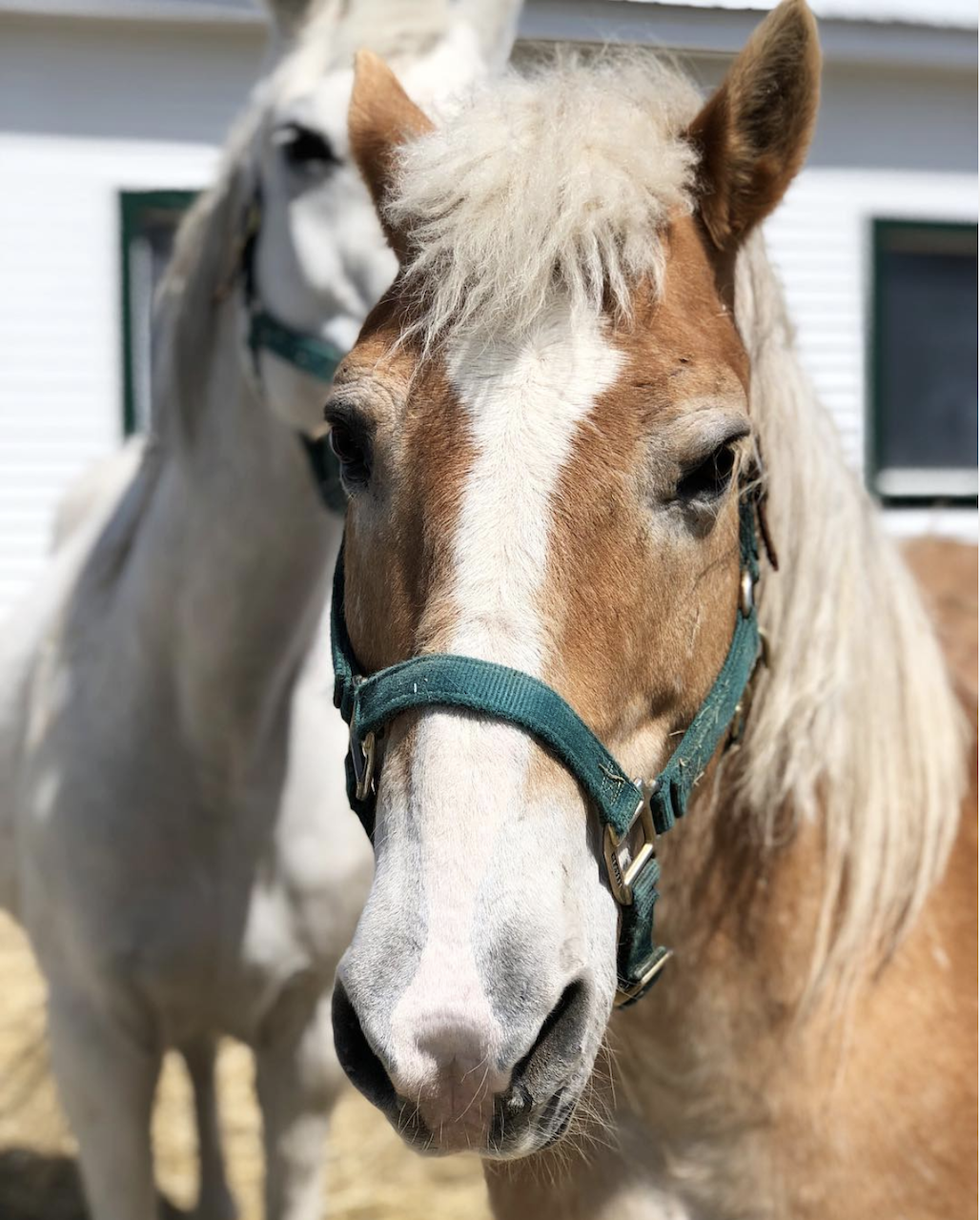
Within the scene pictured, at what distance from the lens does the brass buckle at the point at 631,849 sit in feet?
4.04

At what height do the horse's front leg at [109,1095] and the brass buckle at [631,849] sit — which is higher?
the brass buckle at [631,849]

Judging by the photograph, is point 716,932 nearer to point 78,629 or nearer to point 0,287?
point 78,629

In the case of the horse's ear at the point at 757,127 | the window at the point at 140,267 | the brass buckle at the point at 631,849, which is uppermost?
the window at the point at 140,267

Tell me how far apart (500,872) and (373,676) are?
28 centimetres

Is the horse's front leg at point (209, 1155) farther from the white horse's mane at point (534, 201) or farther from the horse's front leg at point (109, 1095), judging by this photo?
the white horse's mane at point (534, 201)

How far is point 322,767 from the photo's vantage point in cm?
248

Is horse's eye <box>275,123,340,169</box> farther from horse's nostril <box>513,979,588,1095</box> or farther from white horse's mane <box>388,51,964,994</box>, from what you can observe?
horse's nostril <box>513,979,588,1095</box>

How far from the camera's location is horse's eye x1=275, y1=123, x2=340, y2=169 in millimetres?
2303

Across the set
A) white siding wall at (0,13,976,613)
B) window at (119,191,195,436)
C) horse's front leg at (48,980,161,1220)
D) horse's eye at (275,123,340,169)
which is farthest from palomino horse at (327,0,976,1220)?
window at (119,191,195,436)

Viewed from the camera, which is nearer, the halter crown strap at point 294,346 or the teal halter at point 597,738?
the teal halter at point 597,738

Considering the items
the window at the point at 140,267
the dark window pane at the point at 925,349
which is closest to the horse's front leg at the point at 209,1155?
the window at the point at 140,267

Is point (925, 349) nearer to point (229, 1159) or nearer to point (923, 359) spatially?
point (923, 359)

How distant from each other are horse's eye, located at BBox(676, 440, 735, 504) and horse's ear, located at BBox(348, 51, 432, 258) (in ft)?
1.95

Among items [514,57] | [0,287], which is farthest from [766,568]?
[0,287]
